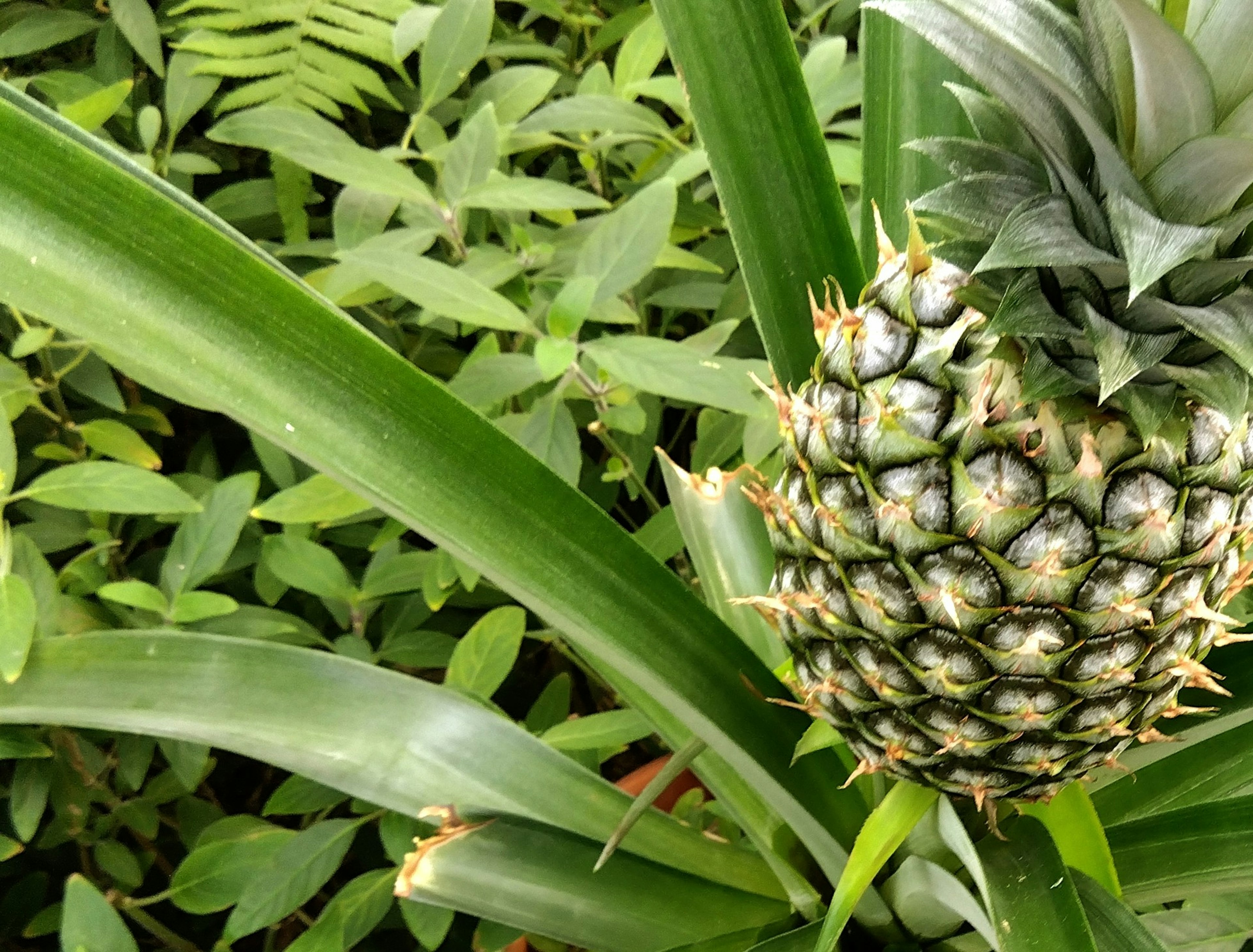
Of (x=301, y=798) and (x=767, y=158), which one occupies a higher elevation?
(x=767, y=158)

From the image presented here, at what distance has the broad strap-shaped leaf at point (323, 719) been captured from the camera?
1.83 ft

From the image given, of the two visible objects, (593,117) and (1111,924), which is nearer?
(1111,924)

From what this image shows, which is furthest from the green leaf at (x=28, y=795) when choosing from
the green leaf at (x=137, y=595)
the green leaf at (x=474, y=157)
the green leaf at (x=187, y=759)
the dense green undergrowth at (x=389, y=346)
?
the green leaf at (x=474, y=157)

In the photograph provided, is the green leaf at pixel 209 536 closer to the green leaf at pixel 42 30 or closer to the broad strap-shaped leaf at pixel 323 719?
the broad strap-shaped leaf at pixel 323 719

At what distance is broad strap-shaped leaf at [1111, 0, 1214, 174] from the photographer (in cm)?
36

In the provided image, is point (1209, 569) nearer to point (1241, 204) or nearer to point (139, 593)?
point (1241, 204)

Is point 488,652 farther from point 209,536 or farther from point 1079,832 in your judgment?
point 1079,832

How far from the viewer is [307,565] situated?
2.65 feet

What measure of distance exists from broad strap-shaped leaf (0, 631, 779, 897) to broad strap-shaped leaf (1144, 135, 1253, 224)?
20.9 inches

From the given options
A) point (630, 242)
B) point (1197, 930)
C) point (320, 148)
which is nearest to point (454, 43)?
point (320, 148)

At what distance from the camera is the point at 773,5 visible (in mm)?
531

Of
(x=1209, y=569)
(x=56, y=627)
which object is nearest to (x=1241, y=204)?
(x=1209, y=569)

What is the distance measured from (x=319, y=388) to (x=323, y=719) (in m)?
0.29

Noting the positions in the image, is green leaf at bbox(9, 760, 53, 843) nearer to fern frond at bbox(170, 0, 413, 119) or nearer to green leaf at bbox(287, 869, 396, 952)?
green leaf at bbox(287, 869, 396, 952)
